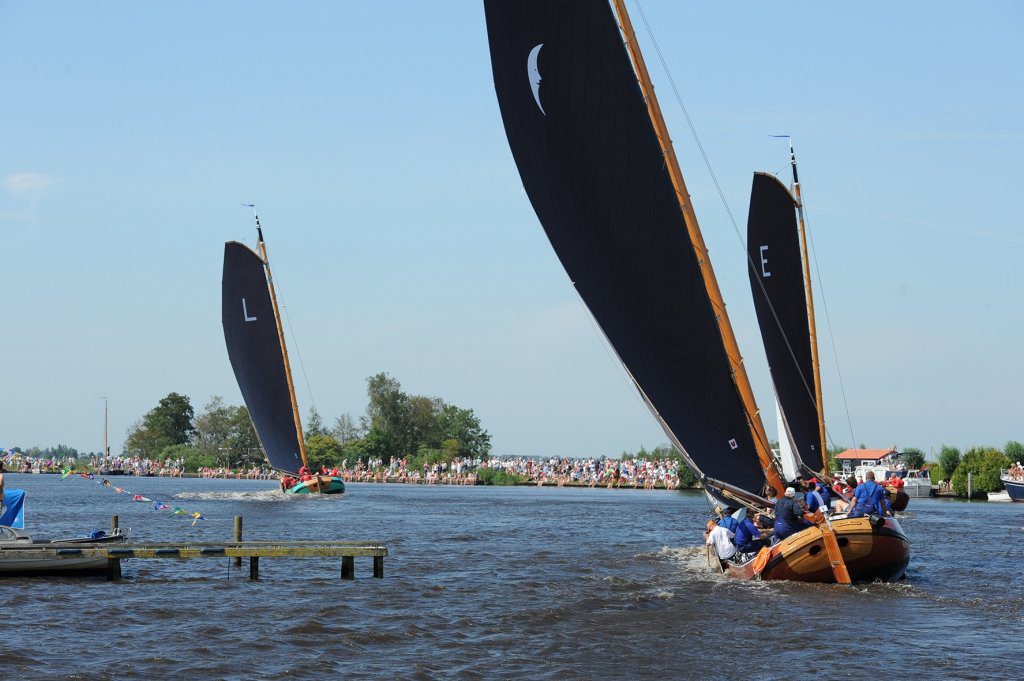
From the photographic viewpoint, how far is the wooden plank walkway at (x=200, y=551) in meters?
27.9

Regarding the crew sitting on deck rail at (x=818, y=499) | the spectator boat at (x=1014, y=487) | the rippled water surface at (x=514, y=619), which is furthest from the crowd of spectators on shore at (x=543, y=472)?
the crew sitting on deck rail at (x=818, y=499)

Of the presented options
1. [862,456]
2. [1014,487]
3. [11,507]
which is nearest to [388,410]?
[862,456]

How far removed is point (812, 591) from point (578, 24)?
46.1 ft

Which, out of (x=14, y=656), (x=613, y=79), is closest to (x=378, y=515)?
(x=613, y=79)

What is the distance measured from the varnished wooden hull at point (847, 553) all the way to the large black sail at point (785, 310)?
70.4 ft

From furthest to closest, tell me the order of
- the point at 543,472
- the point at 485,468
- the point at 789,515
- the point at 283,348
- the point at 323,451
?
the point at 323,451 → the point at 485,468 → the point at 543,472 → the point at 283,348 → the point at 789,515

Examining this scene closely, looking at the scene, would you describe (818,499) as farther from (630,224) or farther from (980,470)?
(980,470)

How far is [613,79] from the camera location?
27.2m

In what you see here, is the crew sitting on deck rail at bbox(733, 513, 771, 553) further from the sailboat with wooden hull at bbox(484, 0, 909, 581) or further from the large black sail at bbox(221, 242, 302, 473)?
the large black sail at bbox(221, 242, 302, 473)

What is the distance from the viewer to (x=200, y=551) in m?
28.0

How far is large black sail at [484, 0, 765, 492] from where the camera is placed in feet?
89.5

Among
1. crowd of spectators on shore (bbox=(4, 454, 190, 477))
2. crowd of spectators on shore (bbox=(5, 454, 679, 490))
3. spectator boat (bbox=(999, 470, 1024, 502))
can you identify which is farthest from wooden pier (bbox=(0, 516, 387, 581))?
crowd of spectators on shore (bbox=(4, 454, 190, 477))

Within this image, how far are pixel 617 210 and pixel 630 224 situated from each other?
1.54 feet

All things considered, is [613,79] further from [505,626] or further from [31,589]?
[31,589]
